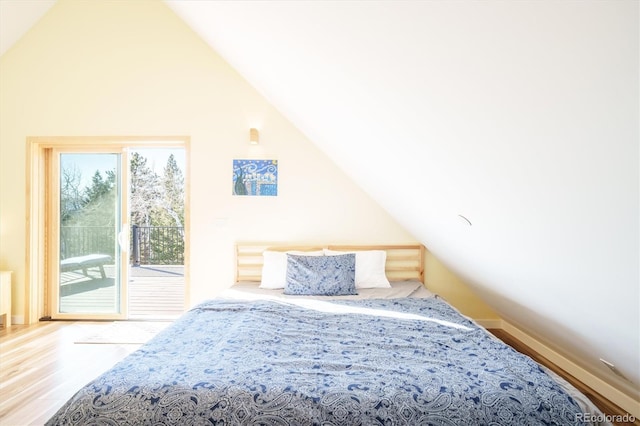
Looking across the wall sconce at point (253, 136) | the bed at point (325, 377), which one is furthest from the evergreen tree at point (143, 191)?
the bed at point (325, 377)

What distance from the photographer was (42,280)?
3.59 meters

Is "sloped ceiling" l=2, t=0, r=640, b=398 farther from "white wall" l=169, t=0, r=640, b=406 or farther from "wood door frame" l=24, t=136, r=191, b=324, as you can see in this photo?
"wood door frame" l=24, t=136, r=191, b=324

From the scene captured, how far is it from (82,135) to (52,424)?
322 cm

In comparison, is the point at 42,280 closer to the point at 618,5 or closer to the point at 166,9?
the point at 166,9

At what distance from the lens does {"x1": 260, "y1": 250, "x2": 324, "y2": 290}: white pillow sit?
9.84ft

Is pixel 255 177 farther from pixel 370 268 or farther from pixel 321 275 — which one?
pixel 370 268

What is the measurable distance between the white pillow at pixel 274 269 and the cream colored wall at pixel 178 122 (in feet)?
0.97

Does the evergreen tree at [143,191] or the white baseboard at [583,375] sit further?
the evergreen tree at [143,191]

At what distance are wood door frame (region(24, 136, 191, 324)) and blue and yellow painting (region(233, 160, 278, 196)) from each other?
1.74 ft

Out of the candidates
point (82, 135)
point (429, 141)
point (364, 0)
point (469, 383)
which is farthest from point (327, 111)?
point (82, 135)

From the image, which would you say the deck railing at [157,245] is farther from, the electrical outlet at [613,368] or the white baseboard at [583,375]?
the electrical outlet at [613,368]

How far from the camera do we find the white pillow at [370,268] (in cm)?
303

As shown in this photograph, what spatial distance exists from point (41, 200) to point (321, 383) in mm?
3892

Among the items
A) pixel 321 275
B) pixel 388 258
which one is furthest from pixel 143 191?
pixel 388 258
